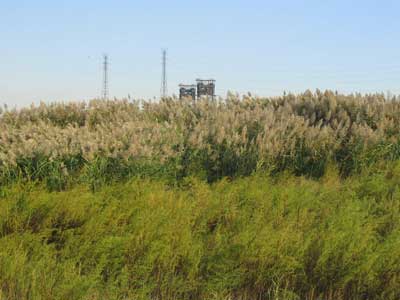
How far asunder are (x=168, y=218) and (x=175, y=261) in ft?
1.93

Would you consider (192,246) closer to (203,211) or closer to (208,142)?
(203,211)

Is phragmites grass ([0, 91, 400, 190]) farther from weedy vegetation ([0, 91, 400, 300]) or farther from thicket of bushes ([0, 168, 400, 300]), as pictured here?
thicket of bushes ([0, 168, 400, 300])

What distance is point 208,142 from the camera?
6898 millimetres

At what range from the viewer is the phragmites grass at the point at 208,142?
598cm

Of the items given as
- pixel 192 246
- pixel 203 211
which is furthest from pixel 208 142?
pixel 192 246

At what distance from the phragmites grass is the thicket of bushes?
30.1 inches

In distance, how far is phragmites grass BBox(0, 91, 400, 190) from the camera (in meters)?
5.98

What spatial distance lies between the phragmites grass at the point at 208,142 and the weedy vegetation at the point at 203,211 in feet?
0.08

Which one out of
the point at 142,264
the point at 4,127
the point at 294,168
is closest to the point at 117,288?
the point at 142,264

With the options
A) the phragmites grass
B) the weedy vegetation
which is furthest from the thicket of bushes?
the phragmites grass

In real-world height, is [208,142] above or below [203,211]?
above

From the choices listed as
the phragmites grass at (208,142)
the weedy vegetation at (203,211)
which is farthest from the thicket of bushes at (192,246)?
the phragmites grass at (208,142)

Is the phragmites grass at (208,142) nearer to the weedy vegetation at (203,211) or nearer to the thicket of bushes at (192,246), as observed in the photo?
the weedy vegetation at (203,211)

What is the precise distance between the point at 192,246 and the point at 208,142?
2871 mm
